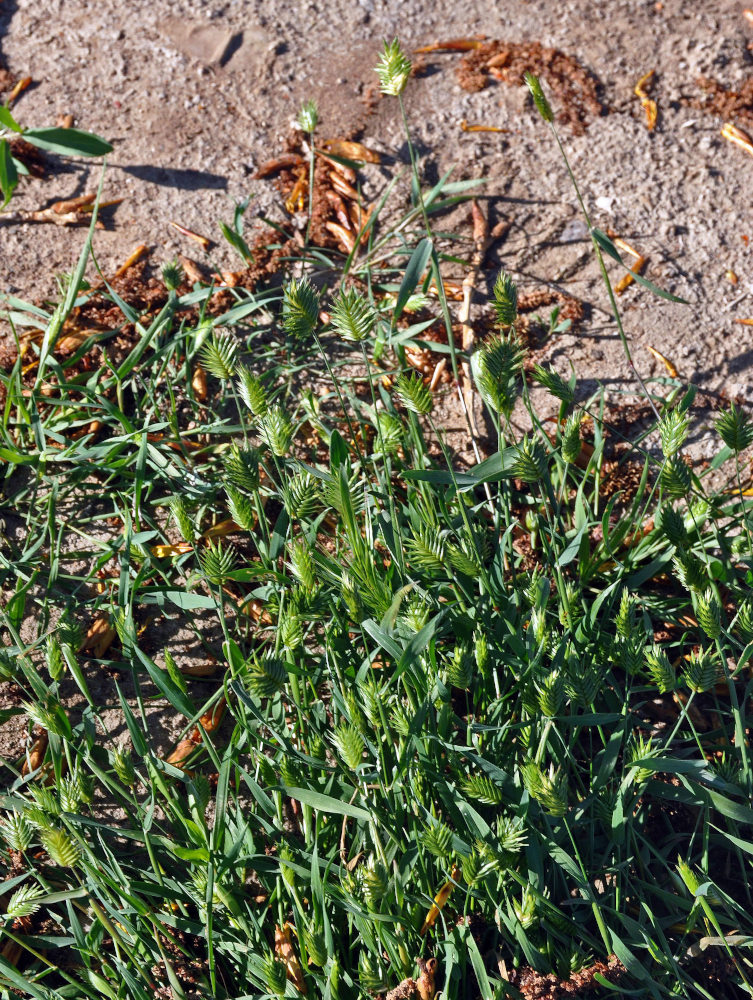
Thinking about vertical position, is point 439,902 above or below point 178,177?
below

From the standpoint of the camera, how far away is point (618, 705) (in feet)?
5.40

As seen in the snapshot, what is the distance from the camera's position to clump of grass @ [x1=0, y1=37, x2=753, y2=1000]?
1.35 m

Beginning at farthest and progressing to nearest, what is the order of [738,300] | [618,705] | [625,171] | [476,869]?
[625,171], [738,300], [618,705], [476,869]

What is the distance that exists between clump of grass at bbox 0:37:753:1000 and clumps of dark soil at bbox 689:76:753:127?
1251 mm

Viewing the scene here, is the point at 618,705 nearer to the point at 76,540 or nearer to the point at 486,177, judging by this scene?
the point at 76,540

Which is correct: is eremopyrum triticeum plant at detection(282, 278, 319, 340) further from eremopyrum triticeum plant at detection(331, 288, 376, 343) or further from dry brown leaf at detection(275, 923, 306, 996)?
dry brown leaf at detection(275, 923, 306, 996)

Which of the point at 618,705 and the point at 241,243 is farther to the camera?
the point at 241,243

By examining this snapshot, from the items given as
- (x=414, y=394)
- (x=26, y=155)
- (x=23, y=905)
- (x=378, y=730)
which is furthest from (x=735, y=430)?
(x=26, y=155)

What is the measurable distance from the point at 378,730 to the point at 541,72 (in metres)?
2.12

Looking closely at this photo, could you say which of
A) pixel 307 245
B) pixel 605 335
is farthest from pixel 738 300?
pixel 307 245

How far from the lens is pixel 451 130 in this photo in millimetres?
2568

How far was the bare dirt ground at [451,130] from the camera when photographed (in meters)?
2.29

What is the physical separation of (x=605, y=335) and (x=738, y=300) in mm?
357

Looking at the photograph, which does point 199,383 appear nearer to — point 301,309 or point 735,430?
point 301,309
